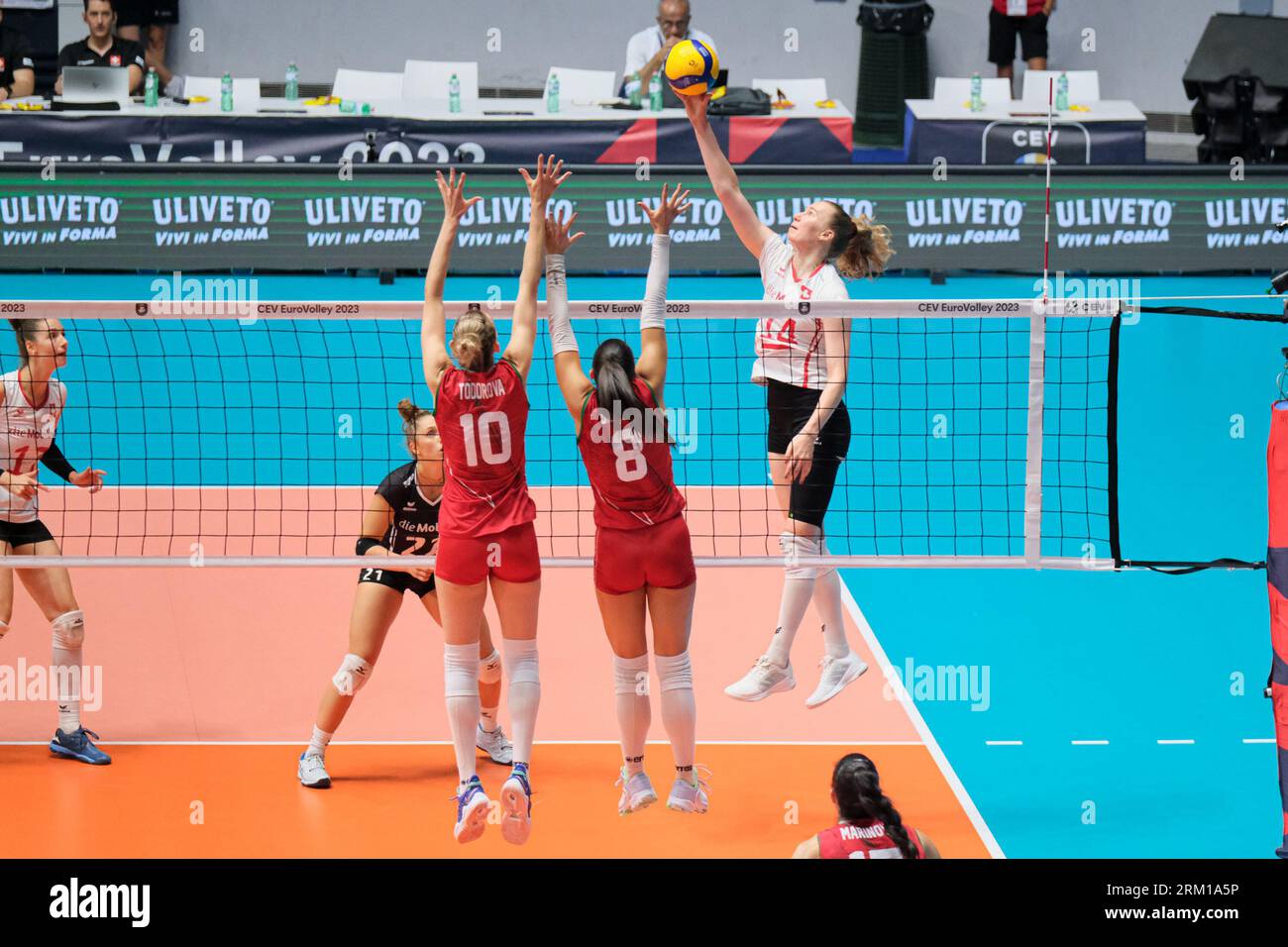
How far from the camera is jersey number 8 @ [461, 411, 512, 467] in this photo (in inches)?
250

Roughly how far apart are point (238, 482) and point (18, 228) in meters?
5.82

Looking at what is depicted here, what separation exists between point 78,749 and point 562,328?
10.8 ft

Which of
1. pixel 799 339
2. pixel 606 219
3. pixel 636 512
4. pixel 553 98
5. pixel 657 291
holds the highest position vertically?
pixel 553 98

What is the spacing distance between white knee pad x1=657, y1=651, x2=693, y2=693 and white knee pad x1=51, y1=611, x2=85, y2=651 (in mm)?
2985

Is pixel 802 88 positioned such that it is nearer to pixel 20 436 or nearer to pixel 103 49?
pixel 103 49

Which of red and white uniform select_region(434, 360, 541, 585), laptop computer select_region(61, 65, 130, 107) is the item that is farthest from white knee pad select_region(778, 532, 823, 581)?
laptop computer select_region(61, 65, 130, 107)

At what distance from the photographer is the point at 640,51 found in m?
19.0

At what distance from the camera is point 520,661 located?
21.5 feet

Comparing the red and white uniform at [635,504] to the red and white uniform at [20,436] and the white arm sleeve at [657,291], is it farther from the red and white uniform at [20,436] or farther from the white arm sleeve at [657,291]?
the red and white uniform at [20,436]

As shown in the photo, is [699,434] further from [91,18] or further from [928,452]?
[91,18]

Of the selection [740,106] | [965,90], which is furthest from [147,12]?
[965,90]

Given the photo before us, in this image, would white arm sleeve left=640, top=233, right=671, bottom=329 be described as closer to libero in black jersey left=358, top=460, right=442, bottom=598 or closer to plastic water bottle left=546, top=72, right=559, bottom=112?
libero in black jersey left=358, top=460, right=442, bottom=598

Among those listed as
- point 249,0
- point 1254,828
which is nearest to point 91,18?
point 249,0
